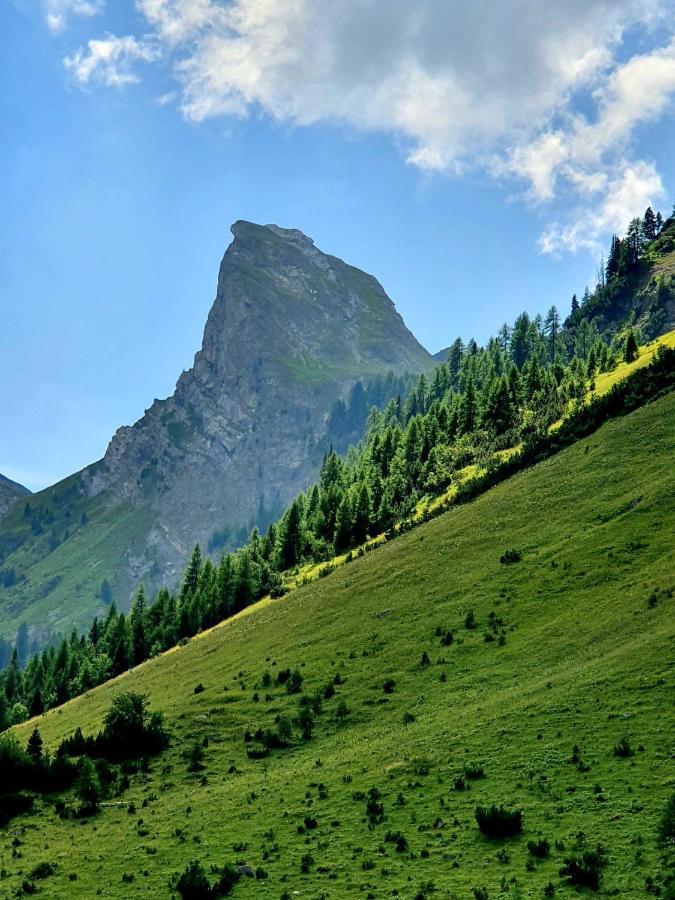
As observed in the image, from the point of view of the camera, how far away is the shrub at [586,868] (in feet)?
87.0

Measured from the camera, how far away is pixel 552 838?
1182 inches

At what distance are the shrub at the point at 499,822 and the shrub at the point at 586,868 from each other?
3.46 metres

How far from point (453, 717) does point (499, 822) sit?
49.0 ft

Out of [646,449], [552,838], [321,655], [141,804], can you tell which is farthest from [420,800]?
[646,449]

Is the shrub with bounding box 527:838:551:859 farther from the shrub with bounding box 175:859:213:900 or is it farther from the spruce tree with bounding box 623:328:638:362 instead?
the spruce tree with bounding box 623:328:638:362

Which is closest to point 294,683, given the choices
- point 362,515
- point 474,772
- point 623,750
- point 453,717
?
point 453,717

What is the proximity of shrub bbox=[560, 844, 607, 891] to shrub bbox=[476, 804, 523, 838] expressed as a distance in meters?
3.46

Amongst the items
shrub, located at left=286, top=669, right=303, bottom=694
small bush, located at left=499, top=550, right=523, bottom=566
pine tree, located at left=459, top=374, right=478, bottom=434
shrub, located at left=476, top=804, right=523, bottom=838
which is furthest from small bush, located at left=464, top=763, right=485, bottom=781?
pine tree, located at left=459, top=374, right=478, bottom=434

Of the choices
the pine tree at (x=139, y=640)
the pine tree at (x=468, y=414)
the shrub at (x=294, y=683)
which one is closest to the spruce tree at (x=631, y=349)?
the pine tree at (x=468, y=414)

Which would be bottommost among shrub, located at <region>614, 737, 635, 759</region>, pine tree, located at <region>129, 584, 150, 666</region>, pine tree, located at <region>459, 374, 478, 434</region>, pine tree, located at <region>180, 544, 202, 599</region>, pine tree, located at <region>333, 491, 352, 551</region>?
shrub, located at <region>614, 737, 635, 759</region>

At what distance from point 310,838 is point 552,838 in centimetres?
1180

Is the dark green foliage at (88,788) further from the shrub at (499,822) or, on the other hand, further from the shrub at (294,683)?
the shrub at (499,822)

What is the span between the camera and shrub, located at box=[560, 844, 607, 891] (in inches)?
1044

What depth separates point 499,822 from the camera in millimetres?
31719
